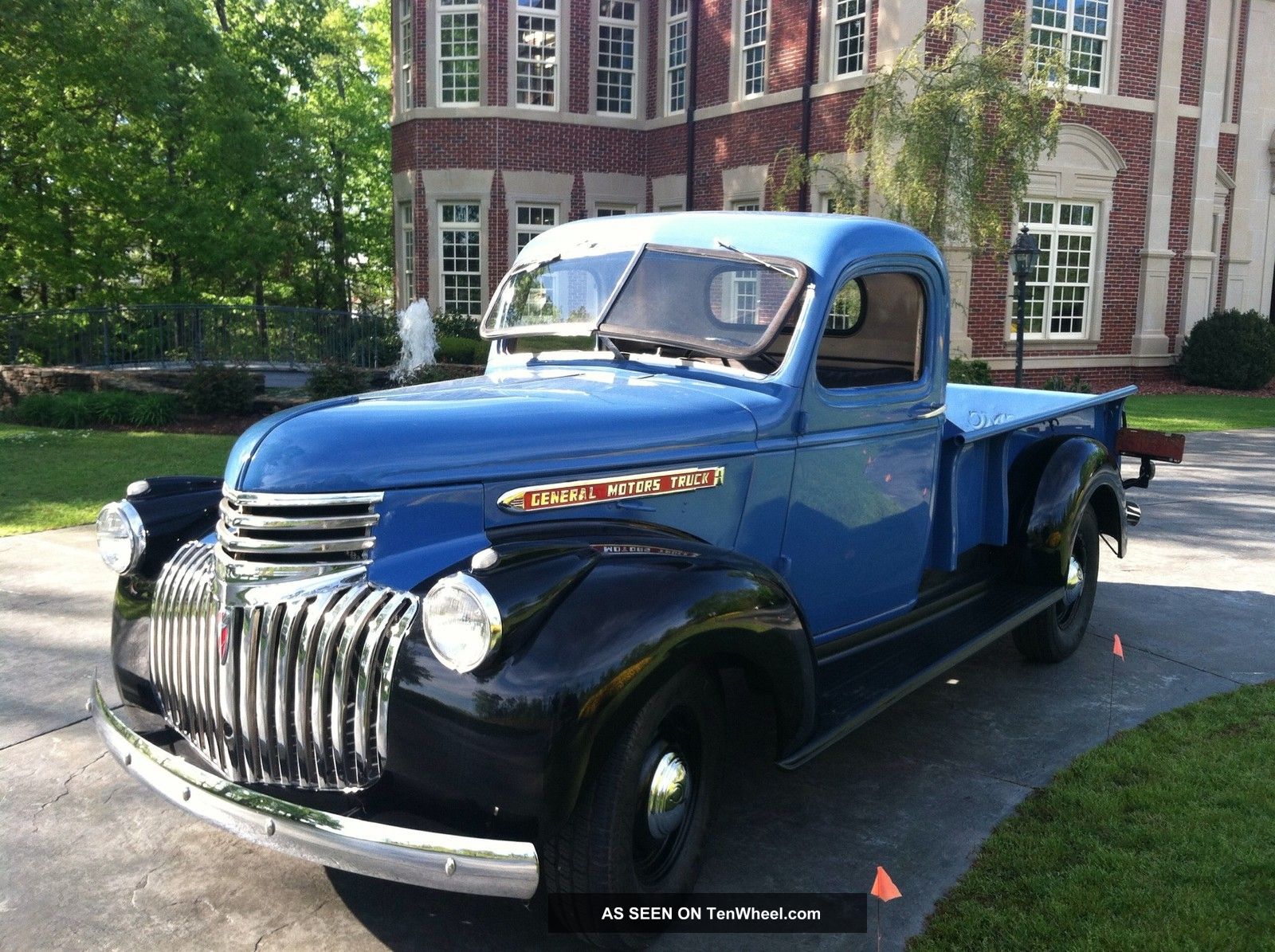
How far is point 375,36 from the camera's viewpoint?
33.5 meters

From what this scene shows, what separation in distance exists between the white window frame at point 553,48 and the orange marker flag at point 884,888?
19294 mm

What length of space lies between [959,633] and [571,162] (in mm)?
17990

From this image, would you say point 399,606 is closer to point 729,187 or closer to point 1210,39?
A: point 729,187

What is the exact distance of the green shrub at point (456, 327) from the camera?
1937 centimetres

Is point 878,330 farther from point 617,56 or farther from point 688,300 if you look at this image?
point 617,56

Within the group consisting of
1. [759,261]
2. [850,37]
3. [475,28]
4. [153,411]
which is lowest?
[153,411]

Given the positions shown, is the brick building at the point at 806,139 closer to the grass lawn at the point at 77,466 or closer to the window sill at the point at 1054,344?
the window sill at the point at 1054,344

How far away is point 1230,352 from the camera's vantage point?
19.4m

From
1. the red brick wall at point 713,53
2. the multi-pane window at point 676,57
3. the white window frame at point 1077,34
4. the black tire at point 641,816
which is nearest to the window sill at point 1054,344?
the white window frame at point 1077,34

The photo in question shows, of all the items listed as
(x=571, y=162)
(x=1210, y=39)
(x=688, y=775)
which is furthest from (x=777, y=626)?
(x=1210, y=39)

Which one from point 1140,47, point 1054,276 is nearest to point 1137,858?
point 1054,276

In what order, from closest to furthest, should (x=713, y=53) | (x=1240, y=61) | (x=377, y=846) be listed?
(x=377, y=846), (x=713, y=53), (x=1240, y=61)

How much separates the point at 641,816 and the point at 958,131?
12.9 meters

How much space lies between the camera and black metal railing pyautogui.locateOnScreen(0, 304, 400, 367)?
16.4 m
